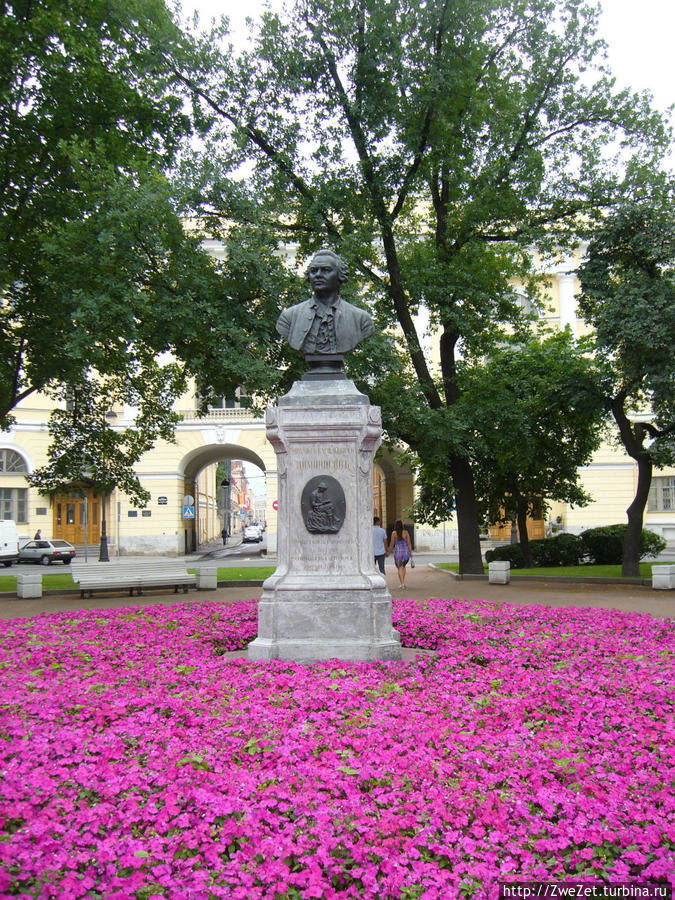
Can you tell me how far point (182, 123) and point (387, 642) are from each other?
1378 cm

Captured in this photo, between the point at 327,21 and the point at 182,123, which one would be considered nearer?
the point at 327,21

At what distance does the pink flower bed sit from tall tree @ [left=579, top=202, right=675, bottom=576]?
9136mm

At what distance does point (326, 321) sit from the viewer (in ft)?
28.5

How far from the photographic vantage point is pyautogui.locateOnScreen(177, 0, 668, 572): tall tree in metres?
16.1

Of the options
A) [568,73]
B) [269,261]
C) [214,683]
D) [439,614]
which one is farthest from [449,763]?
[568,73]

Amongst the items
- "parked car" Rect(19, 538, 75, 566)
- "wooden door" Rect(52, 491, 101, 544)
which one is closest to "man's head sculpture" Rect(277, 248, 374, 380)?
"parked car" Rect(19, 538, 75, 566)

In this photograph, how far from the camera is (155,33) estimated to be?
51.2ft

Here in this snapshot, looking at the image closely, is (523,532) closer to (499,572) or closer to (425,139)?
(499,572)

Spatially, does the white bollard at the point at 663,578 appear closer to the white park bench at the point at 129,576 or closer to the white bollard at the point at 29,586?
the white park bench at the point at 129,576

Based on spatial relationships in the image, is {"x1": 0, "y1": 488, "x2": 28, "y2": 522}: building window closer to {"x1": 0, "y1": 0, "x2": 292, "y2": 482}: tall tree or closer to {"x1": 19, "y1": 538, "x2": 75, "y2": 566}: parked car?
Result: {"x1": 19, "y1": 538, "x2": 75, "y2": 566}: parked car

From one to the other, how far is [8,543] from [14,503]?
6.21 meters

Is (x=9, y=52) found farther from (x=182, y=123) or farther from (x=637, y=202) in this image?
(x=637, y=202)

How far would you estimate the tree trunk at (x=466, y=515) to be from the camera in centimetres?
1920

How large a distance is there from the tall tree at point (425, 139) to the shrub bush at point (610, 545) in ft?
30.4
